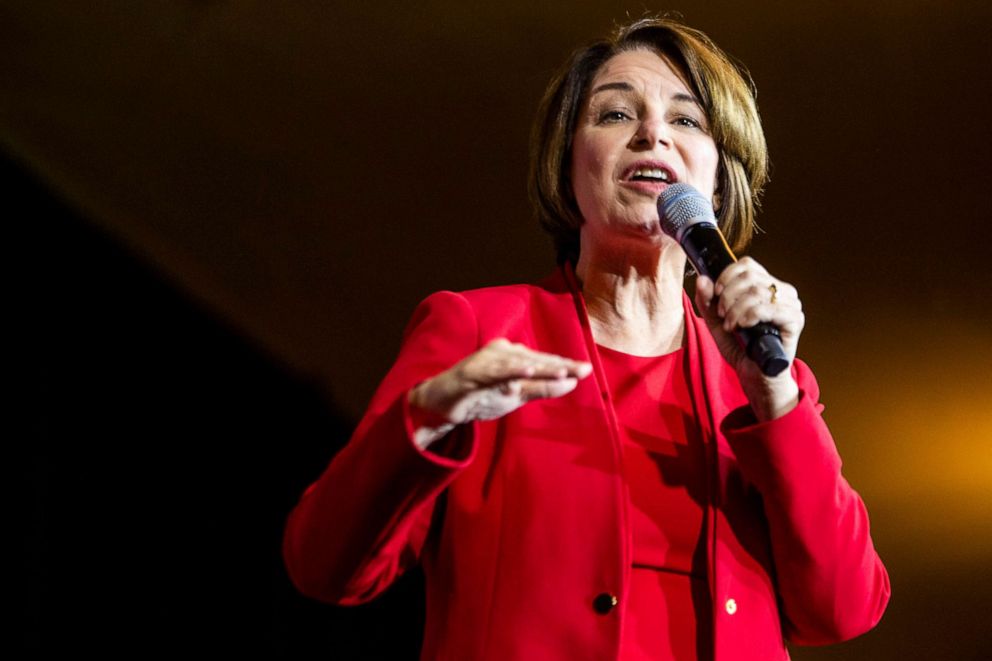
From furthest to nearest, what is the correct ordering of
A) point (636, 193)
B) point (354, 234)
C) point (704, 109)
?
point (354, 234), point (704, 109), point (636, 193)

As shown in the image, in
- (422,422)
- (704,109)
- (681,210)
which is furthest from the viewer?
(704,109)

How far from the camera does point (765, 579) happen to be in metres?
1.27

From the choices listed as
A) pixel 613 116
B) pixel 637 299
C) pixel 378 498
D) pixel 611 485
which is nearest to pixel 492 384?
pixel 378 498

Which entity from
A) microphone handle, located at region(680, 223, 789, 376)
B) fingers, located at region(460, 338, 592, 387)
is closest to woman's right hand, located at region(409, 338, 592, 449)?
fingers, located at region(460, 338, 592, 387)

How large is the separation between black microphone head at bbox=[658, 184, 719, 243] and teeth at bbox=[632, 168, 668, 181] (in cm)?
10

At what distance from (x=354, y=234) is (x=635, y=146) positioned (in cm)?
115

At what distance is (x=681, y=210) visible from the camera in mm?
1289

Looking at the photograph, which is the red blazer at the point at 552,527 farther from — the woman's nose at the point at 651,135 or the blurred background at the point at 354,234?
the blurred background at the point at 354,234

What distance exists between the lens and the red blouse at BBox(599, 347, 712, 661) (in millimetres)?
1204

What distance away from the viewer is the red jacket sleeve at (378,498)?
107cm

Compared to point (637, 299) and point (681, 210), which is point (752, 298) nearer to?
point (681, 210)

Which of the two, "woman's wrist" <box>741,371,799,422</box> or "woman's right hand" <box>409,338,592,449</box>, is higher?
"woman's wrist" <box>741,371,799,422</box>

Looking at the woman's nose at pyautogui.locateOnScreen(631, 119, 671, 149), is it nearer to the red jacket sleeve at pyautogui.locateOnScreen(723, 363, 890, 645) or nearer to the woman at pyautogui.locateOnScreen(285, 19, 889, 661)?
the woman at pyautogui.locateOnScreen(285, 19, 889, 661)

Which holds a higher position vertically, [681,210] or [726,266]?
[681,210]
